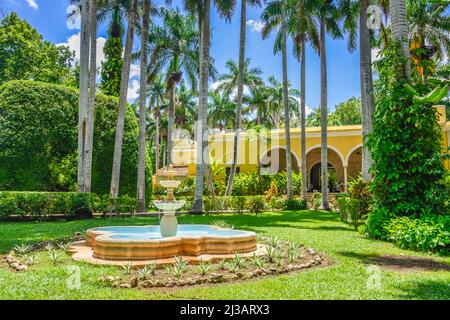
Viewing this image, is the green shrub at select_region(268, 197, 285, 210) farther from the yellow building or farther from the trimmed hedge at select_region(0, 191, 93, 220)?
the trimmed hedge at select_region(0, 191, 93, 220)

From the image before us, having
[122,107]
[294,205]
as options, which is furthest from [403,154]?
[122,107]

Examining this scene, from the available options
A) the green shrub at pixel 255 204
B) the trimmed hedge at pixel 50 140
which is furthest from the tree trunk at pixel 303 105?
the trimmed hedge at pixel 50 140

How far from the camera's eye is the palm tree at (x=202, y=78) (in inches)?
745

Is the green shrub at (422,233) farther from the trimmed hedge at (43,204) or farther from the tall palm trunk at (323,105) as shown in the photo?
the tall palm trunk at (323,105)

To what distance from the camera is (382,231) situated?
1038cm

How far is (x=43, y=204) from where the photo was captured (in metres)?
15.6

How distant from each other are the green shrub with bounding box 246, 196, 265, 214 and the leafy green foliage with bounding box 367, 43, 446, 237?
9.88 meters

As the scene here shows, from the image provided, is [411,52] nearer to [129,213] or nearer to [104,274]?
[104,274]

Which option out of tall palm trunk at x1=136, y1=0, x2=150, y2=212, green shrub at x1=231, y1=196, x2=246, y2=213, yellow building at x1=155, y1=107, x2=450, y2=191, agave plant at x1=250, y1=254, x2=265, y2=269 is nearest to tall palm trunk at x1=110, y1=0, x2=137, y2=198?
tall palm trunk at x1=136, y1=0, x2=150, y2=212

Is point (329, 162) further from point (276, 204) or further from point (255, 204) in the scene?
point (255, 204)

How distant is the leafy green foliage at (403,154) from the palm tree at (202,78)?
976 centimetres

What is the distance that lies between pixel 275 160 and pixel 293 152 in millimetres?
2473
